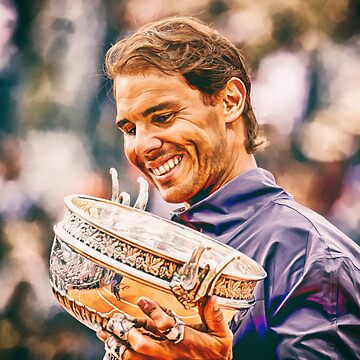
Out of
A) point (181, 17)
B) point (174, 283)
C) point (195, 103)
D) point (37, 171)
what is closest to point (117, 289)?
point (174, 283)

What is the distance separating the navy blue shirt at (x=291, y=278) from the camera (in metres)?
1.17

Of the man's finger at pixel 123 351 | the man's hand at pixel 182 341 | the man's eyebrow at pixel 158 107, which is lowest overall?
the man's finger at pixel 123 351

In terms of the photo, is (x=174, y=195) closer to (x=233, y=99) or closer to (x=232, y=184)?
(x=232, y=184)

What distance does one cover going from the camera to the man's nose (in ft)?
4.55

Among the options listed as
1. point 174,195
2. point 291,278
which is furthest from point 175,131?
point 291,278

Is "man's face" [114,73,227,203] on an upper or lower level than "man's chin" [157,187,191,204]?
upper

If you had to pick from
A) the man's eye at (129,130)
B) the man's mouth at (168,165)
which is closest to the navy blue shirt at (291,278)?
the man's mouth at (168,165)

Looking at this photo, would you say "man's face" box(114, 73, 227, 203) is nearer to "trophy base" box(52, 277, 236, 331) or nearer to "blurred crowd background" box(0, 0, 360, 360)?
"blurred crowd background" box(0, 0, 360, 360)

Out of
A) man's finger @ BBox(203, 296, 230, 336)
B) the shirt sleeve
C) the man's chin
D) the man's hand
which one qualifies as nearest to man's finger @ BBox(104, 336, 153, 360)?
the man's hand

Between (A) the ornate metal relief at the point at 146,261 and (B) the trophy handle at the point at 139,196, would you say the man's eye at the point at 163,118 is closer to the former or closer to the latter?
(B) the trophy handle at the point at 139,196

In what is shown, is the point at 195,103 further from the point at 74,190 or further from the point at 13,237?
the point at 13,237

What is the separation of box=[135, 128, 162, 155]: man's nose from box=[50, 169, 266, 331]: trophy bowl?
23cm

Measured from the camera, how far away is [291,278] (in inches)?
47.8

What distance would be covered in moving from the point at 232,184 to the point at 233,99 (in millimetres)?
190
